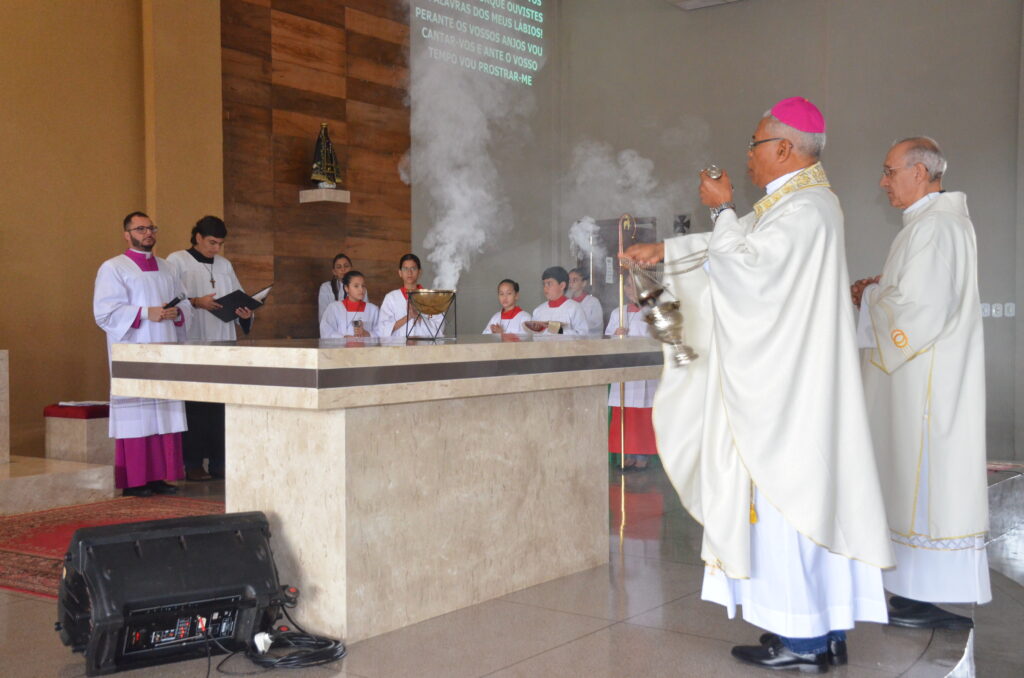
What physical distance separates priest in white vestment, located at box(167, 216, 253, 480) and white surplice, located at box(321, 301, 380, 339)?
1239mm

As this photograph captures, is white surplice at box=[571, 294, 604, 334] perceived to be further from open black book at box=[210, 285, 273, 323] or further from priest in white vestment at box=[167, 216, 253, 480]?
open black book at box=[210, 285, 273, 323]

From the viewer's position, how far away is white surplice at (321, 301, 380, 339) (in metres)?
8.01

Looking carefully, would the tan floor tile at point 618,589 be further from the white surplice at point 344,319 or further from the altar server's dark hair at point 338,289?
the altar server's dark hair at point 338,289

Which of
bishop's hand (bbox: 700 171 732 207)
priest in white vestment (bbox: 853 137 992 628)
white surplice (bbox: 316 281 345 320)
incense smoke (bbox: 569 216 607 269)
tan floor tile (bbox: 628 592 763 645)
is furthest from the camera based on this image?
incense smoke (bbox: 569 216 607 269)

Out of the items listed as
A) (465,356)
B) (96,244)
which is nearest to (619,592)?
(465,356)

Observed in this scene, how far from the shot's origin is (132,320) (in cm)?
600

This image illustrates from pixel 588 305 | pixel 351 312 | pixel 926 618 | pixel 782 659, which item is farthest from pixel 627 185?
pixel 782 659

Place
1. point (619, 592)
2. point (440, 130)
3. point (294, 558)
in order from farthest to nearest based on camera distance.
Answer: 1. point (440, 130)
2. point (619, 592)
3. point (294, 558)

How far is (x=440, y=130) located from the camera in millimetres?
9930

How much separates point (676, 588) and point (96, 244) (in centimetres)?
536

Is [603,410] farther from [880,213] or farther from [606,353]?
[880,213]

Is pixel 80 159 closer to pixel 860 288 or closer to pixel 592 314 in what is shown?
pixel 592 314

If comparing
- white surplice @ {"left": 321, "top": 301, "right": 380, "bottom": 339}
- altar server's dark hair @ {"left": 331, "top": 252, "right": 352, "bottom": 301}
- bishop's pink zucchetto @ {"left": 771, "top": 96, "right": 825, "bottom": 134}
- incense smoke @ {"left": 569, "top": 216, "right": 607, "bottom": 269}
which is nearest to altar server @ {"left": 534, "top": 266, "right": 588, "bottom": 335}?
white surplice @ {"left": 321, "top": 301, "right": 380, "bottom": 339}

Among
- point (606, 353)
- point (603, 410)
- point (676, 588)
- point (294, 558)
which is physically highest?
point (606, 353)
